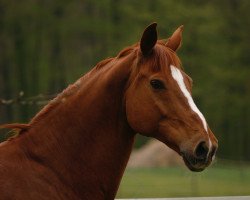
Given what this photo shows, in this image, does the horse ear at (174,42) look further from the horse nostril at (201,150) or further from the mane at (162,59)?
the horse nostril at (201,150)

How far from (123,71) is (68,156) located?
1.92 ft

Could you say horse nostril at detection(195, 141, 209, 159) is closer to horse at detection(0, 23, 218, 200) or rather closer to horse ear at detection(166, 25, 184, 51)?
horse at detection(0, 23, 218, 200)

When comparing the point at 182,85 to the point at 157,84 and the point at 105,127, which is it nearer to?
the point at 157,84

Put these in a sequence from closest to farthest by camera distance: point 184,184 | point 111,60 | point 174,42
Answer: point 111,60, point 174,42, point 184,184

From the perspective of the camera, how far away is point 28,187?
3.91m

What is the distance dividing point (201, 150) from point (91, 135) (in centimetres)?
67

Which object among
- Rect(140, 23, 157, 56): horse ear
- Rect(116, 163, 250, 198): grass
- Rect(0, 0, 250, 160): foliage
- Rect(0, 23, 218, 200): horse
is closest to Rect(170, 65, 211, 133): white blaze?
Rect(0, 23, 218, 200): horse

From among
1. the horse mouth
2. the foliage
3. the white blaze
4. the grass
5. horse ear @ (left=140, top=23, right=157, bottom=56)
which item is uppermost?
horse ear @ (left=140, top=23, right=157, bottom=56)

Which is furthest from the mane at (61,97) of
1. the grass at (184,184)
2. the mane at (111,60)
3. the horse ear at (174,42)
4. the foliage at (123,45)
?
the foliage at (123,45)

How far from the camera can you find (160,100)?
4109 mm

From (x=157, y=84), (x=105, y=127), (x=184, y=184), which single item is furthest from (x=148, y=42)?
(x=184, y=184)

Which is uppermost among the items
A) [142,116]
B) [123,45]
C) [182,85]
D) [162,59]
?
[162,59]

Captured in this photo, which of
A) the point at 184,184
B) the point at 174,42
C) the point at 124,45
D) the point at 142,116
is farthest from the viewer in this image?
the point at 124,45

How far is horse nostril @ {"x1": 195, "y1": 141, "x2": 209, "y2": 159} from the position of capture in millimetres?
3858
